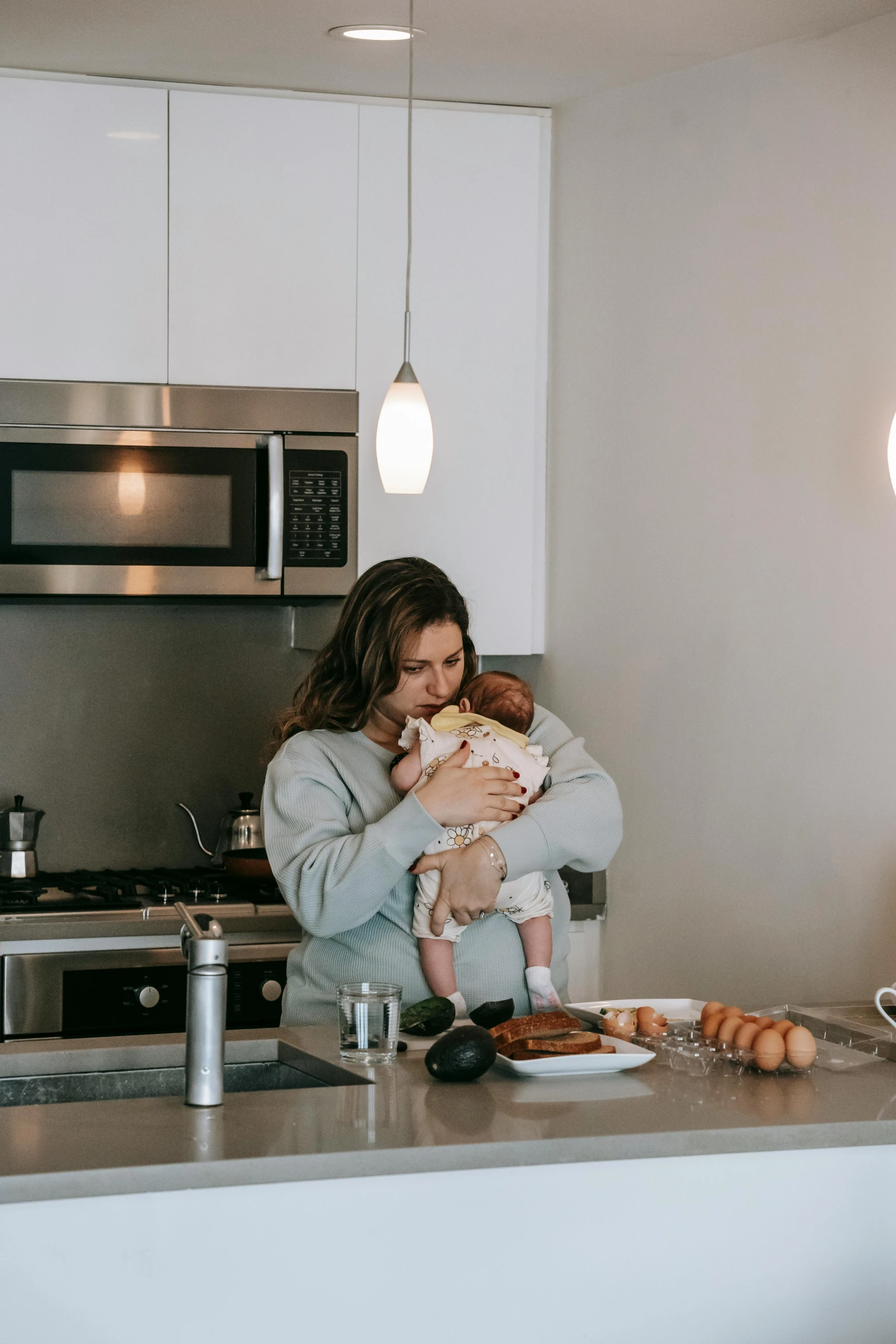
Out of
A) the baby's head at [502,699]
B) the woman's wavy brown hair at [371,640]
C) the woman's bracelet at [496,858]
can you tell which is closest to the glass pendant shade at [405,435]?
the woman's wavy brown hair at [371,640]

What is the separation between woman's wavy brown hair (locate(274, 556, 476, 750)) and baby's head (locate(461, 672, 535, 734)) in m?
0.10

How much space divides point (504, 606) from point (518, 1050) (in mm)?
1765

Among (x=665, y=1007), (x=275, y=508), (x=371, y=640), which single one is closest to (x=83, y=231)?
(x=275, y=508)

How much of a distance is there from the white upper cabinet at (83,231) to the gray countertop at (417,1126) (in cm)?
177

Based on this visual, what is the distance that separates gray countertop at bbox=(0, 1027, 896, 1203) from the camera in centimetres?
136

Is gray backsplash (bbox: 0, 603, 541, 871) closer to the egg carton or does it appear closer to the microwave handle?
the microwave handle

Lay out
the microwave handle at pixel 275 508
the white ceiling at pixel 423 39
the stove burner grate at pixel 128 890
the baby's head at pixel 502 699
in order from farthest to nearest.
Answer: the microwave handle at pixel 275 508 < the stove burner grate at pixel 128 890 < the white ceiling at pixel 423 39 < the baby's head at pixel 502 699

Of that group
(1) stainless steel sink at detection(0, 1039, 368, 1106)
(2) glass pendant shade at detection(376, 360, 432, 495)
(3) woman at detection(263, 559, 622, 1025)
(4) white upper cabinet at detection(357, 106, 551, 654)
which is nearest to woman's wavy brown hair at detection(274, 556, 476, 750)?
(3) woman at detection(263, 559, 622, 1025)

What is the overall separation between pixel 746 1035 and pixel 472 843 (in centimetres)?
49

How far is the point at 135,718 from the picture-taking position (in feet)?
11.5

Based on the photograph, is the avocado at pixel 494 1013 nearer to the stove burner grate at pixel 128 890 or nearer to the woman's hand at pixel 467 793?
the woman's hand at pixel 467 793

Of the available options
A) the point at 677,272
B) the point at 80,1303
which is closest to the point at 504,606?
the point at 677,272

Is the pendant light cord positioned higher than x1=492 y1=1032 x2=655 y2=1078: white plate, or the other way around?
the pendant light cord

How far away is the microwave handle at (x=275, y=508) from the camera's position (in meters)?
3.12
